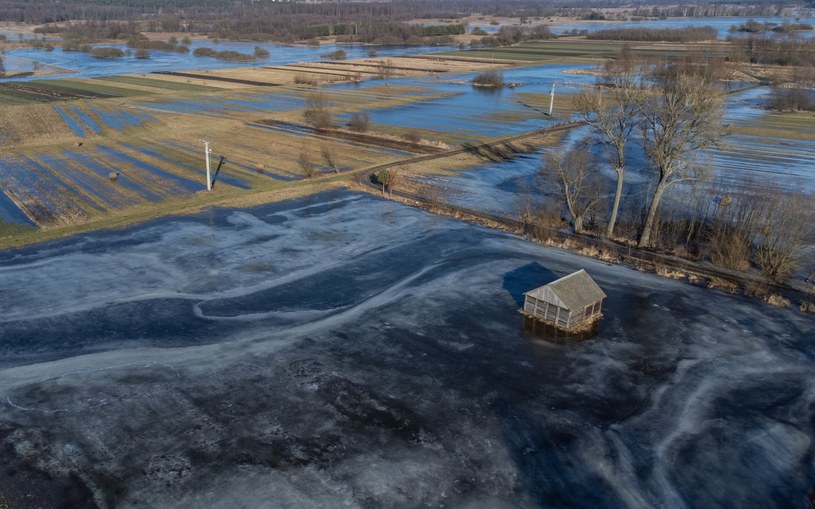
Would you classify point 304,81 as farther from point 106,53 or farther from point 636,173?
point 106,53

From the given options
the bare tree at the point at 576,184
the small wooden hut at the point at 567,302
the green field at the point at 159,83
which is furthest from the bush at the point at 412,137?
the green field at the point at 159,83

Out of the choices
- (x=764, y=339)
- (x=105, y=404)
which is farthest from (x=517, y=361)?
(x=105, y=404)

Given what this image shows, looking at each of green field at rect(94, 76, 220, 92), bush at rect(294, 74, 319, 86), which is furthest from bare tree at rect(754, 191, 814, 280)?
green field at rect(94, 76, 220, 92)

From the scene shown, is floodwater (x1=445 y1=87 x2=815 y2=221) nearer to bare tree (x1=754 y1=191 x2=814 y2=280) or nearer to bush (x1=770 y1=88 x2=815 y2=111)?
bare tree (x1=754 y1=191 x2=814 y2=280)

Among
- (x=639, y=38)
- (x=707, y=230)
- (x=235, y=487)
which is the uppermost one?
(x=639, y=38)

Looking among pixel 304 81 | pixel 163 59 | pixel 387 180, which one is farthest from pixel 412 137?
pixel 163 59

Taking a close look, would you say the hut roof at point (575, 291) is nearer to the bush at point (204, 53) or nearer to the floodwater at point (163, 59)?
the floodwater at point (163, 59)

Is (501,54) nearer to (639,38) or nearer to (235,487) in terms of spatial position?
(639,38)

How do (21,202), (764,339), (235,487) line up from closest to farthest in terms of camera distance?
(235,487) < (764,339) < (21,202)
